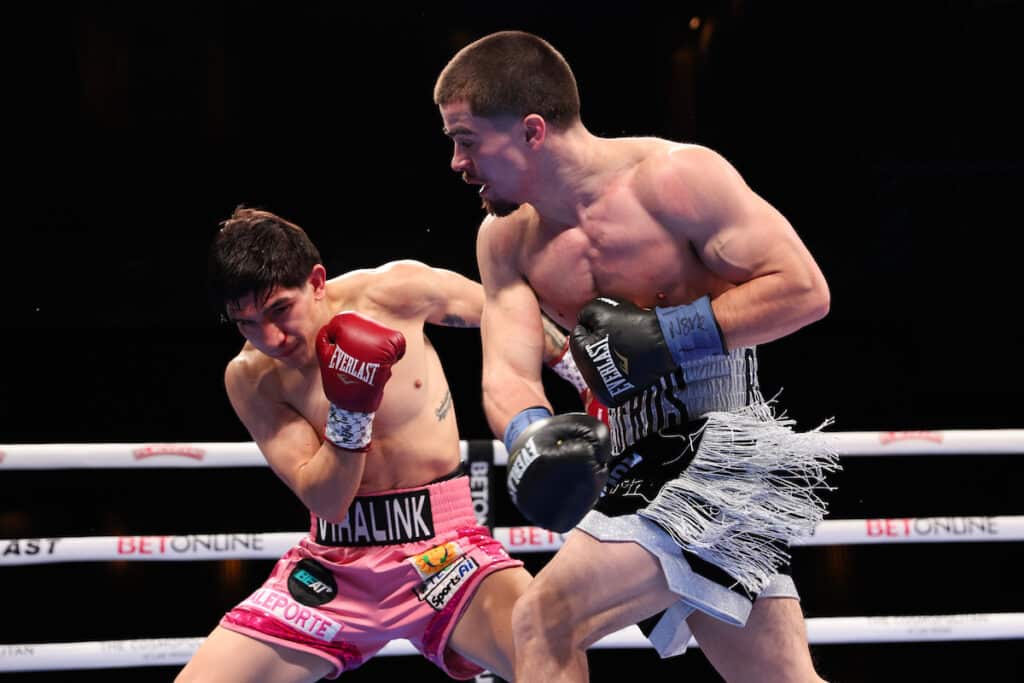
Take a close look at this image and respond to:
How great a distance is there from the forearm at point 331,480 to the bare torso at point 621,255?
589 mm

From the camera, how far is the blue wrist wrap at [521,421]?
1.82 metres

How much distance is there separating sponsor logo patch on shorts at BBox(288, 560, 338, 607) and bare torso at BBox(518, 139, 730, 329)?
2.78 ft

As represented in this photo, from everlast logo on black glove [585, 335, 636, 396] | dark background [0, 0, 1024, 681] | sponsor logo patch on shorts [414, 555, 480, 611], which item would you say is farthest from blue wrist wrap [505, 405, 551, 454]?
dark background [0, 0, 1024, 681]

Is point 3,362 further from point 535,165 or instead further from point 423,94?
point 535,165

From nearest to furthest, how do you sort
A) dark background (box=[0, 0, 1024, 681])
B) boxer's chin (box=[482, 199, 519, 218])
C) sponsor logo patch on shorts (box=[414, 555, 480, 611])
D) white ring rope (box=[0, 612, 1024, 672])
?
boxer's chin (box=[482, 199, 519, 218]) < sponsor logo patch on shorts (box=[414, 555, 480, 611]) < white ring rope (box=[0, 612, 1024, 672]) < dark background (box=[0, 0, 1024, 681])

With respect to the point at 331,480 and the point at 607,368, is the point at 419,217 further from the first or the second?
the point at 607,368

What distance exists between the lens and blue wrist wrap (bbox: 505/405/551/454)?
1817 mm

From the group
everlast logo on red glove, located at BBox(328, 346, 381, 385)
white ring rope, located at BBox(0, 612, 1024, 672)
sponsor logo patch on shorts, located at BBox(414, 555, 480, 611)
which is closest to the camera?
everlast logo on red glove, located at BBox(328, 346, 381, 385)

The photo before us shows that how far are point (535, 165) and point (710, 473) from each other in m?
0.62

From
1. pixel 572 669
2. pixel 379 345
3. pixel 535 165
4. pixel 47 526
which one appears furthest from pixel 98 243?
pixel 572 669

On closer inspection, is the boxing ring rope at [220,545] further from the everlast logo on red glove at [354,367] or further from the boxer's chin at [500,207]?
the boxer's chin at [500,207]

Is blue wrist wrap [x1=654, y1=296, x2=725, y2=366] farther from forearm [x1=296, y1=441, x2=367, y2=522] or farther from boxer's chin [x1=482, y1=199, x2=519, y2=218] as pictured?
forearm [x1=296, y1=441, x2=367, y2=522]

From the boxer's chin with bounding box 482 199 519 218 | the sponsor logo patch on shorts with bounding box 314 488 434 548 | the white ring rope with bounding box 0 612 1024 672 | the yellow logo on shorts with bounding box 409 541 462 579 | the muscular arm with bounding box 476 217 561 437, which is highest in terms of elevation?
the boxer's chin with bounding box 482 199 519 218

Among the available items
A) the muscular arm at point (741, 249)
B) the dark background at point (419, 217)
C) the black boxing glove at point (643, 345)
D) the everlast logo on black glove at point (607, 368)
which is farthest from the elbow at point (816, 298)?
the dark background at point (419, 217)
